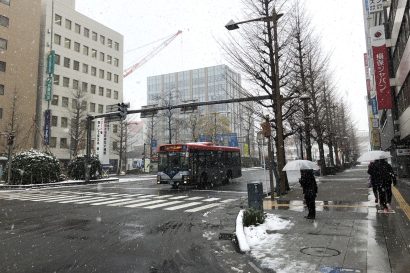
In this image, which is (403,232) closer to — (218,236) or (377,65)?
(218,236)

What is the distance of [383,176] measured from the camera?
1015 cm

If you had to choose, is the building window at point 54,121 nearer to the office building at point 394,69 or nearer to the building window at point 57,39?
the building window at point 57,39

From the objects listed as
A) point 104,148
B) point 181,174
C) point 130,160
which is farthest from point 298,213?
point 130,160

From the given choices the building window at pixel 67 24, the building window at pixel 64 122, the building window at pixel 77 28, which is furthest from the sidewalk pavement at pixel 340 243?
the building window at pixel 77 28

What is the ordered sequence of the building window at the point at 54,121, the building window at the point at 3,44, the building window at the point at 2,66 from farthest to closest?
1. the building window at the point at 54,121
2. the building window at the point at 3,44
3. the building window at the point at 2,66

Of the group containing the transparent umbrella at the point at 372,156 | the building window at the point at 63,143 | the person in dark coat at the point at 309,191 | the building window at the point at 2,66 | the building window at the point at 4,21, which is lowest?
the person in dark coat at the point at 309,191

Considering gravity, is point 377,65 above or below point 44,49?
below

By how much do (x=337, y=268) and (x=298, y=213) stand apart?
5543 mm

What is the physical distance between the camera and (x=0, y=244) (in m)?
7.20

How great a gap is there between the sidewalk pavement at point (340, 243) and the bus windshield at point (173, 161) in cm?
1128

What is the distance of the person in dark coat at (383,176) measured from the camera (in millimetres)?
10117

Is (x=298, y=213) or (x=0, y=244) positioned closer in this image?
(x=0, y=244)

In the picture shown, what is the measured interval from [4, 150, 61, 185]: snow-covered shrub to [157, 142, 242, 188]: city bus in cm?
1098

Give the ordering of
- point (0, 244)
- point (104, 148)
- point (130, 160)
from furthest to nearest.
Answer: point (130, 160)
point (104, 148)
point (0, 244)
